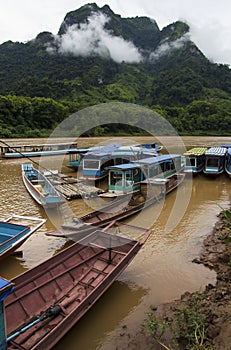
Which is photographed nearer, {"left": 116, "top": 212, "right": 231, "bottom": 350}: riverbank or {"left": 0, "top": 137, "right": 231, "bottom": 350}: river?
{"left": 116, "top": 212, "right": 231, "bottom": 350}: riverbank

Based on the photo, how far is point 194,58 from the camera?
302 feet

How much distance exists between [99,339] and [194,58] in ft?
323

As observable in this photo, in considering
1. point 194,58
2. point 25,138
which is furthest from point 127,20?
point 25,138

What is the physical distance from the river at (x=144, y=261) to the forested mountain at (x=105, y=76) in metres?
33.6

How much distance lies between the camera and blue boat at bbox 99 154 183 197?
509 inches

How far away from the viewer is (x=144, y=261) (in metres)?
7.97

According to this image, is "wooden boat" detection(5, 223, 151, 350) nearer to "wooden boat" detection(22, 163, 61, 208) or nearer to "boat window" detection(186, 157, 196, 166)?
"wooden boat" detection(22, 163, 61, 208)

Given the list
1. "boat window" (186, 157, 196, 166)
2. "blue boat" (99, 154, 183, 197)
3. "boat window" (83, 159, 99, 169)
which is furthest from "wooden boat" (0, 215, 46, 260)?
"boat window" (186, 157, 196, 166)

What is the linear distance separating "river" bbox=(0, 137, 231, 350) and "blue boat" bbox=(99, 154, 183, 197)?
1191mm

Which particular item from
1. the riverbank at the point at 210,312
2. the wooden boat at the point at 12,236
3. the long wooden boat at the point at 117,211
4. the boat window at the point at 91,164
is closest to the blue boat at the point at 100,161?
the boat window at the point at 91,164

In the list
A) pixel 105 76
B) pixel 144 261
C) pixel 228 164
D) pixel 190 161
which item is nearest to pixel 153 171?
pixel 190 161

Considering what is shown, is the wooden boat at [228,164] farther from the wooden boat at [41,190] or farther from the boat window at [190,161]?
the wooden boat at [41,190]

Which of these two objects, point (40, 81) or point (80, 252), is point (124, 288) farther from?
point (40, 81)

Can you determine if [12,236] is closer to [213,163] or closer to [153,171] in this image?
[153,171]
